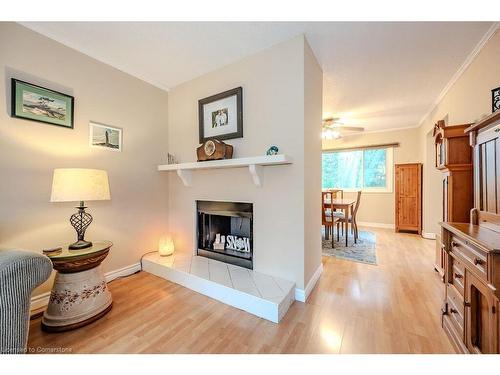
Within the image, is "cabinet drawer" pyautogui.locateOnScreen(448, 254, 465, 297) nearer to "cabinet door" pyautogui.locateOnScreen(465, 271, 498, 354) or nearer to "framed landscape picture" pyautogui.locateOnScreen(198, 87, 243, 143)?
"cabinet door" pyautogui.locateOnScreen(465, 271, 498, 354)

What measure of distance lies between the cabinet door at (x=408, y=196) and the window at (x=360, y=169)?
1.79 feet

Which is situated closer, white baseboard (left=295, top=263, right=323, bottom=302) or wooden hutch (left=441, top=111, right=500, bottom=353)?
wooden hutch (left=441, top=111, right=500, bottom=353)

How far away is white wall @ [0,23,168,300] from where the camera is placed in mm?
1604

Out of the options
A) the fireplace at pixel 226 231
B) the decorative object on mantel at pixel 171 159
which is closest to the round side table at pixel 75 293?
the fireplace at pixel 226 231

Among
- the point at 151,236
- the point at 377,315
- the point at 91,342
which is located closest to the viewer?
the point at 91,342

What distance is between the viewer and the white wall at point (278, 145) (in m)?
1.81

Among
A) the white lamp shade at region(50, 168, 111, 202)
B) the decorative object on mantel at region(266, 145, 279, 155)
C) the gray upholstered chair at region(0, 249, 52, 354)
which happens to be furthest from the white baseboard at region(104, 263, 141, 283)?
the decorative object on mantel at region(266, 145, 279, 155)

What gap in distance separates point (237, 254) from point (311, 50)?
2268mm

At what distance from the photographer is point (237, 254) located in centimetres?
225

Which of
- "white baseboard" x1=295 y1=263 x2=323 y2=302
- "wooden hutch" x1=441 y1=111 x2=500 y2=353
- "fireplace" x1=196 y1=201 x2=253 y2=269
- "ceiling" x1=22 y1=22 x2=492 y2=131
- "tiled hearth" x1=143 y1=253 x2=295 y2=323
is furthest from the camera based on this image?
"fireplace" x1=196 y1=201 x2=253 y2=269

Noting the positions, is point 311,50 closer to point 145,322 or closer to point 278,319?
point 278,319

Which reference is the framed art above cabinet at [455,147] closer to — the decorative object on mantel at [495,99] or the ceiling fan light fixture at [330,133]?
the decorative object on mantel at [495,99]

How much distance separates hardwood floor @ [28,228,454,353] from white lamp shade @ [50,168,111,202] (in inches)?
37.8
